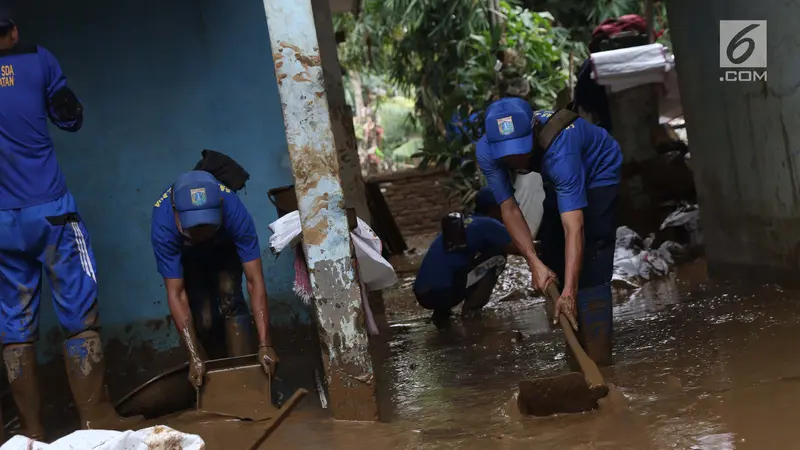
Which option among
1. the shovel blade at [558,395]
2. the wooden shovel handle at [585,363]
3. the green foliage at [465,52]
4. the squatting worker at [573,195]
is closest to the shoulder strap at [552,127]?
the squatting worker at [573,195]

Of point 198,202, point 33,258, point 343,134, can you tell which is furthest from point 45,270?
point 343,134

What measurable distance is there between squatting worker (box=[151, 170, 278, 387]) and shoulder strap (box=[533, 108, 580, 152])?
1.36m

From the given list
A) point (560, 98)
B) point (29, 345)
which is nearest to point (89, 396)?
point (29, 345)

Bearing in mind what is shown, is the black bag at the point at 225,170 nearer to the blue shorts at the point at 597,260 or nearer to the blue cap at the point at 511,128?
the blue cap at the point at 511,128

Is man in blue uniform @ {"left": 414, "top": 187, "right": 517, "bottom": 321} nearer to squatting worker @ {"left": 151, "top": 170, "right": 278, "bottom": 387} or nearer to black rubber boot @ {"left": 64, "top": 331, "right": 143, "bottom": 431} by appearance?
squatting worker @ {"left": 151, "top": 170, "right": 278, "bottom": 387}

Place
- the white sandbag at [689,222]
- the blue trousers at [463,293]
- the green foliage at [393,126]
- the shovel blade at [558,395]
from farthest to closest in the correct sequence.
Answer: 1. the green foliage at [393,126]
2. the white sandbag at [689,222]
3. the blue trousers at [463,293]
4. the shovel blade at [558,395]

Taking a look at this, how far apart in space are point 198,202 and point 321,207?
584 millimetres

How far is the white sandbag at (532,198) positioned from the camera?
7.97 m

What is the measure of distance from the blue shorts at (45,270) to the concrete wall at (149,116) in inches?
37.4

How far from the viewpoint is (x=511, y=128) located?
12.2 feet

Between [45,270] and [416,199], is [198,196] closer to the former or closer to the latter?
[45,270]

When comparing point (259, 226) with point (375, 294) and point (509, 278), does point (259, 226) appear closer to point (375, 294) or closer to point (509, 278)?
point (375, 294)

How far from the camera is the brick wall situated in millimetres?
13719

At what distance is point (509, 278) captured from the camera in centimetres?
726
